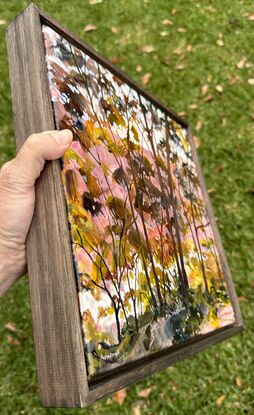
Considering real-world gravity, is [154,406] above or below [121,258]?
below

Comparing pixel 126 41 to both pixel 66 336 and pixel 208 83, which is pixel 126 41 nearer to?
pixel 208 83

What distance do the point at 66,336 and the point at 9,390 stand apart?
171 centimetres

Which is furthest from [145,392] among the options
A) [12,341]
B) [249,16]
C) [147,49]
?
[249,16]

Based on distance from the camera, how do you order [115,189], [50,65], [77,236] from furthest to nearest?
1. [115,189]
2. [50,65]
3. [77,236]

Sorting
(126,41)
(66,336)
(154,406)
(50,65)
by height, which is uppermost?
(126,41)

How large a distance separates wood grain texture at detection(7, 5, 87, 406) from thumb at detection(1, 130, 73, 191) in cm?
3

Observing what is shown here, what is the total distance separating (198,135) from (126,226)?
6.28 ft

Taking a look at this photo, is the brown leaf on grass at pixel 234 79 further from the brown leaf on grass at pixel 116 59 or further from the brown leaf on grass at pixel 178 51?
the brown leaf on grass at pixel 116 59

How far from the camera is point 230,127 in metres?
3.34

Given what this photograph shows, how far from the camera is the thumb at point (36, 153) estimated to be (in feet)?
4.36

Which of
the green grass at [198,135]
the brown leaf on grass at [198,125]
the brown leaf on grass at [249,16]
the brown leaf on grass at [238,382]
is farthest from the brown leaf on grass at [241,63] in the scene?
the brown leaf on grass at [238,382]

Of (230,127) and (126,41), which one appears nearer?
(230,127)

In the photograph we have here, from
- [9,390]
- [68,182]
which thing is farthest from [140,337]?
[9,390]

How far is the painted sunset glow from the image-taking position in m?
1.37
